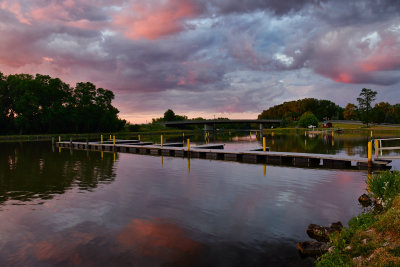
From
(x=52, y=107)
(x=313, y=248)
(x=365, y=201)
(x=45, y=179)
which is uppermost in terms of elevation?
(x=52, y=107)

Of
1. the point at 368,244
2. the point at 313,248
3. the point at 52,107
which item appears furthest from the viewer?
the point at 52,107

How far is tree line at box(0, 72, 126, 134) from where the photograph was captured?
3588 inches

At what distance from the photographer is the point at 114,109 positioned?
115062 millimetres

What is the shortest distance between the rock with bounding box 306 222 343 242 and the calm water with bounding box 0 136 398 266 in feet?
1.21

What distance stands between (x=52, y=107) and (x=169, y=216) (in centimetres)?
10093

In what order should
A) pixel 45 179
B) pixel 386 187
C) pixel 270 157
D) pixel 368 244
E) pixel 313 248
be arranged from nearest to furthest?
pixel 368 244, pixel 313 248, pixel 386 187, pixel 45 179, pixel 270 157

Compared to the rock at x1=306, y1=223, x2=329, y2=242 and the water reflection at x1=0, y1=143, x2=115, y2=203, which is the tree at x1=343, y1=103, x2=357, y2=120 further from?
the rock at x1=306, y1=223, x2=329, y2=242

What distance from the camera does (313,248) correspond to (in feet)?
29.6

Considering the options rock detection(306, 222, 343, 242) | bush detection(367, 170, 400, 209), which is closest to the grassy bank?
rock detection(306, 222, 343, 242)

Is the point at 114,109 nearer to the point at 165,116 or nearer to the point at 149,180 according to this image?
the point at 165,116

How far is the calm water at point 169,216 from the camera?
9234 millimetres

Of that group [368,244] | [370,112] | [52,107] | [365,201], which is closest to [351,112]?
[370,112]

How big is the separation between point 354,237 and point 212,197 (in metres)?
8.25

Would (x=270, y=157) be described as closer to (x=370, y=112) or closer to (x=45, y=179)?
(x=45, y=179)
